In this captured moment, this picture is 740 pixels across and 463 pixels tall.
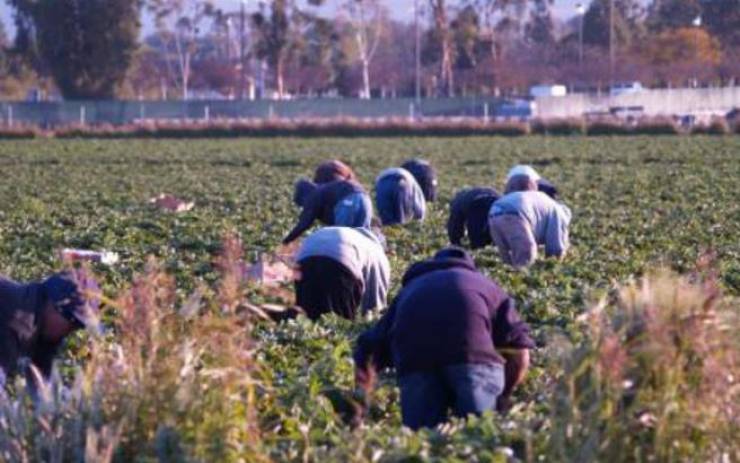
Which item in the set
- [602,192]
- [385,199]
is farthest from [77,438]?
[602,192]

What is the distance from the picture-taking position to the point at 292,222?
22.4m

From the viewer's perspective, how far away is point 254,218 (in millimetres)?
23625

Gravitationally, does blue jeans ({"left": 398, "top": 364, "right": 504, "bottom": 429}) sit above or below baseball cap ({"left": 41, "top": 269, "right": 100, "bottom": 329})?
below

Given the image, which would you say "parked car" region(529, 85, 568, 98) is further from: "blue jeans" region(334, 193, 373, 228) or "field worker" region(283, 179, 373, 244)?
"blue jeans" region(334, 193, 373, 228)

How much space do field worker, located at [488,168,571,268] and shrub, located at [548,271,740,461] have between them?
901 centimetres

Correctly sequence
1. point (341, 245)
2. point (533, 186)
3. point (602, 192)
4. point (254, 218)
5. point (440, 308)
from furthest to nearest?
point (602, 192)
point (254, 218)
point (533, 186)
point (341, 245)
point (440, 308)

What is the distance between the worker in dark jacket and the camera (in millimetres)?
7566

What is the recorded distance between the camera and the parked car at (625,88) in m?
87.9

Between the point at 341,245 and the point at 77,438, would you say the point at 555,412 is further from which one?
the point at 341,245

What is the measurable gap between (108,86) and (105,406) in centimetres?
8919

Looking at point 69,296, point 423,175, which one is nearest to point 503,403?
point 69,296

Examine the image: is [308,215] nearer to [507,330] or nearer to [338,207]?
[338,207]

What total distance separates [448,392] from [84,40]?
82.0 metres

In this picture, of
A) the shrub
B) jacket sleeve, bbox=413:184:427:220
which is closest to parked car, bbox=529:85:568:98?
jacket sleeve, bbox=413:184:427:220
